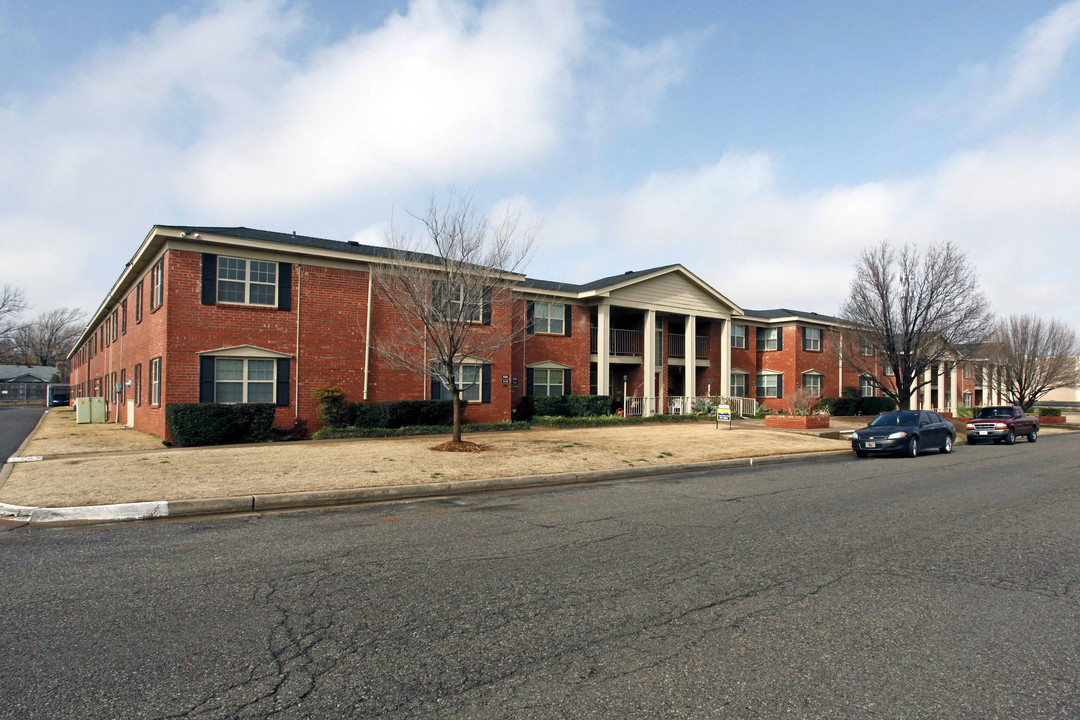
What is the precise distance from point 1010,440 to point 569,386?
16.0 metres

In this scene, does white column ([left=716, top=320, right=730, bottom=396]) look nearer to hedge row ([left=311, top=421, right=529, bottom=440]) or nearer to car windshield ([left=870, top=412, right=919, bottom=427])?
car windshield ([left=870, top=412, right=919, bottom=427])

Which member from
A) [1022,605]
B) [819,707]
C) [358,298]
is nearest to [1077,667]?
[1022,605]

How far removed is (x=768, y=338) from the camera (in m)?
38.7

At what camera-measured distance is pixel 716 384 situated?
34625 mm

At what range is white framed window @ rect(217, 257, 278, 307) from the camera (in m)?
19.2

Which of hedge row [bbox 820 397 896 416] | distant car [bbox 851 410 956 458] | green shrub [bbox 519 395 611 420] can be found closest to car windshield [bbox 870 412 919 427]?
distant car [bbox 851 410 956 458]

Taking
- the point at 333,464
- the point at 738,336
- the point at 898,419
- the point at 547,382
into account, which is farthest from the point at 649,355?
the point at 333,464

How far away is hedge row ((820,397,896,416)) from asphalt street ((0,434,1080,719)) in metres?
29.4

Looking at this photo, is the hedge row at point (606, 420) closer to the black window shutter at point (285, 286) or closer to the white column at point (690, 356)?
the white column at point (690, 356)

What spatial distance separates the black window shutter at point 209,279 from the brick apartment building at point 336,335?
0.12 feet

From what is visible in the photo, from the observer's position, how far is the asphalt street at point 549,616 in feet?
11.6

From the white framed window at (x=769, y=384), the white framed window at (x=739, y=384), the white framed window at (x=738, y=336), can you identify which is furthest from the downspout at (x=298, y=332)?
the white framed window at (x=769, y=384)

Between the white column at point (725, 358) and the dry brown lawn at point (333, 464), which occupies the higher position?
the white column at point (725, 358)

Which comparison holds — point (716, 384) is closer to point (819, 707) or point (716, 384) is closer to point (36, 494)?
point (36, 494)
